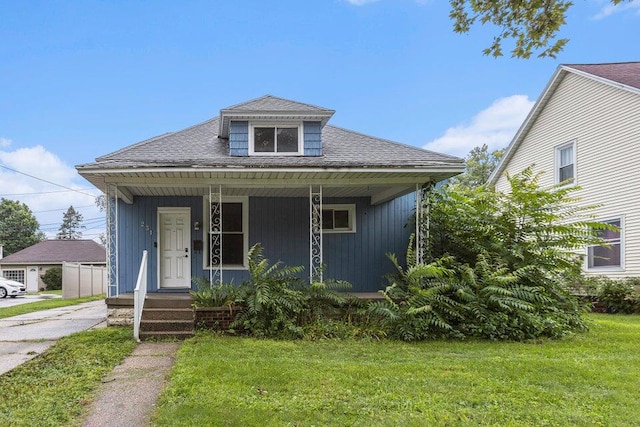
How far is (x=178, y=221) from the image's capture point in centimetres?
980

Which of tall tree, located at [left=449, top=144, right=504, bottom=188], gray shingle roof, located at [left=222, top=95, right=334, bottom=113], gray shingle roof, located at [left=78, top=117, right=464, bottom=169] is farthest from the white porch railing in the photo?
tall tree, located at [left=449, top=144, right=504, bottom=188]

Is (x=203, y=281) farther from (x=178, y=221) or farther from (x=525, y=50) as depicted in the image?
(x=525, y=50)

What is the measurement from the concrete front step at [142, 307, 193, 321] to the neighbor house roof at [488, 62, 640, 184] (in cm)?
1192

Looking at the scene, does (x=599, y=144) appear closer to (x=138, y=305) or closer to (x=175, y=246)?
(x=175, y=246)

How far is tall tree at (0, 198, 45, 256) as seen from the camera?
47.2 meters

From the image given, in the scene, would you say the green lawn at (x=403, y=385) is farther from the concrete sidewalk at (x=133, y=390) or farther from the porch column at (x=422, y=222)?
the porch column at (x=422, y=222)

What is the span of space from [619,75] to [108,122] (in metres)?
24.0

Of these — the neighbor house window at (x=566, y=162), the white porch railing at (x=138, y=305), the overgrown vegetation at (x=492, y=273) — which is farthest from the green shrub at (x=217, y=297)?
the neighbor house window at (x=566, y=162)

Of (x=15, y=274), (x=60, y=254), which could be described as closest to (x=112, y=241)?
(x=60, y=254)

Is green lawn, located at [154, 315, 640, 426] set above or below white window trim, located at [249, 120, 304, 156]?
below

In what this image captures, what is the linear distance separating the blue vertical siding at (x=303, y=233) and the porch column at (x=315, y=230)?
54 cm

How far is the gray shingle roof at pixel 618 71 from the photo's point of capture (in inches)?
460

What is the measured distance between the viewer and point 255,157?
8969mm

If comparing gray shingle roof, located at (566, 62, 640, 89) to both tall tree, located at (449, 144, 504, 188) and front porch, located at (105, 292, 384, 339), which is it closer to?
front porch, located at (105, 292, 384, 339)
